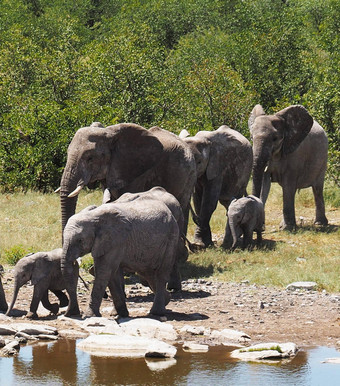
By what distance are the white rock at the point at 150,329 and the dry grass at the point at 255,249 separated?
12.6 ft

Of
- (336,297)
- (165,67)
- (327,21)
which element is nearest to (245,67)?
(165,67)

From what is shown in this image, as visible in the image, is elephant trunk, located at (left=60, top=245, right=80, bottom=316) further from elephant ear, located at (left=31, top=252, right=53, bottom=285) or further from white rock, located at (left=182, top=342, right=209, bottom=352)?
white rock, located at (left=182, top=342, right=209, bottom=352)

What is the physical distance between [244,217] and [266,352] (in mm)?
7750

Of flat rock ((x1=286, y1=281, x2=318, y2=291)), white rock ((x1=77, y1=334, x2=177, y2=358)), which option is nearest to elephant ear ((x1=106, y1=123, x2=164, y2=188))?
flat rock ((x1=286, y1=281, x2=318, y2=291))

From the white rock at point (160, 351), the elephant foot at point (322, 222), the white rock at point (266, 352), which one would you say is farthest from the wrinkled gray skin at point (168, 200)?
the elephant foot at point (322, 222)

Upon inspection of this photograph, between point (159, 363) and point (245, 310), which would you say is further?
point (245, 310)

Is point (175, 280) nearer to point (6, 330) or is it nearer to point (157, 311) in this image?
point (157, 311)

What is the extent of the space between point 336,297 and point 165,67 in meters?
28.8

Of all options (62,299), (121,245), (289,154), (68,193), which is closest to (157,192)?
(68,193)

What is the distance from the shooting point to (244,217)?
1817cm

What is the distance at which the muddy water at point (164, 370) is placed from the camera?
9.72 m

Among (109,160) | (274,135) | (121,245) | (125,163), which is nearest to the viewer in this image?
(121,245)

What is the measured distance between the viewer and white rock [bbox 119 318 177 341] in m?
11.4

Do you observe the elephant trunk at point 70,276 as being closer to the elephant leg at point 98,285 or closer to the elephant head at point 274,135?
the elephant leg at point 98,285
